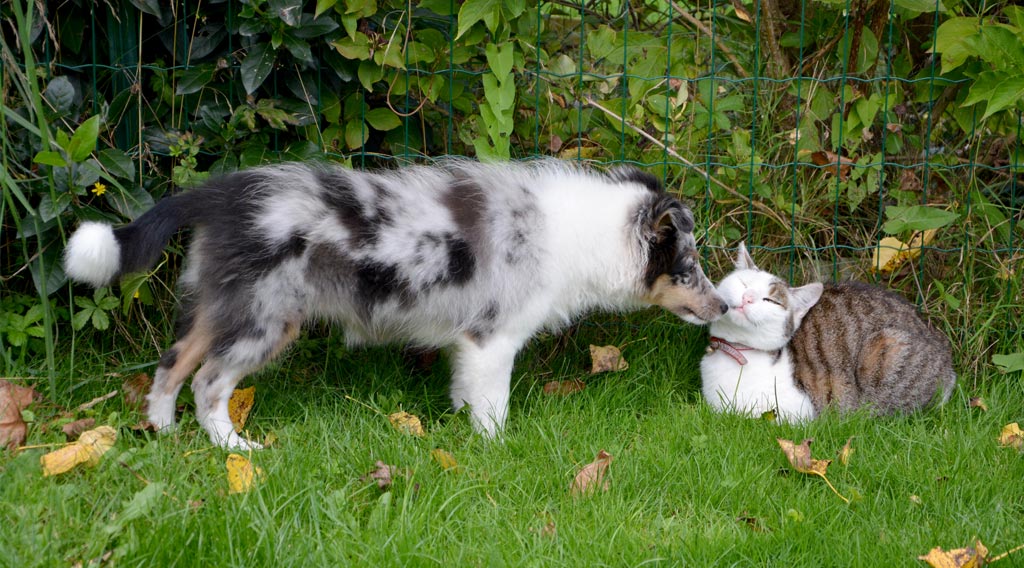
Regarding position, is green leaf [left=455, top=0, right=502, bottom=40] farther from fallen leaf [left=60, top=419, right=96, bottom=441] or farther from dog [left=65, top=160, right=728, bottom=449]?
fallen leaf [left=60, top=419, right=96, bottom=441]

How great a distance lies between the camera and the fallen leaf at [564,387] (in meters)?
4.65

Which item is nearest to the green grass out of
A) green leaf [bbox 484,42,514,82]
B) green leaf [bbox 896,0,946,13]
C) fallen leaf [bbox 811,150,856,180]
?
fallen leaf [bbox 811,150,856,180]

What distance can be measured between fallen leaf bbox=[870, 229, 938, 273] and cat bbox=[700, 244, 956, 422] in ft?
1.17

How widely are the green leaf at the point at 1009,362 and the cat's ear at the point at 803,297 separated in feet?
3.00

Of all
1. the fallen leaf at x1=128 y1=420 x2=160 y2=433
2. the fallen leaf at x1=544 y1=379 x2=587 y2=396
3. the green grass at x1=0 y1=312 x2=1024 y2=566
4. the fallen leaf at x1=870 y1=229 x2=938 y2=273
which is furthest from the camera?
the fallen leaf at x1=870 y1=229 x2=938 y2=273

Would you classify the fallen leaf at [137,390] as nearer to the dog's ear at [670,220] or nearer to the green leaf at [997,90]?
the dog's ear at [670,220]

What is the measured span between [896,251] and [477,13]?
240cm

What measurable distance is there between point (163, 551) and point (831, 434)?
2626 millimetres

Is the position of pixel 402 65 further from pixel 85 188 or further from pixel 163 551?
pixel 163 551

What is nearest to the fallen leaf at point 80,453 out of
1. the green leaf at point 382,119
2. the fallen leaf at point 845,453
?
the green leaf at point 382,119

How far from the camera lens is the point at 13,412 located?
12.6ft

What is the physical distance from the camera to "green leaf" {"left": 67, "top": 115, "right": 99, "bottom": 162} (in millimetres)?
3867

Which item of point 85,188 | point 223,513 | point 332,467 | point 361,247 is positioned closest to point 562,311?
point 361,247

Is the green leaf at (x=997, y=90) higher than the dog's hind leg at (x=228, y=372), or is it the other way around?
the green leaf at (x=997, y=90)
